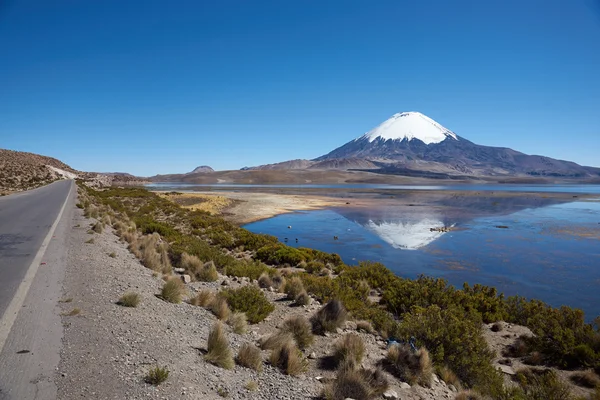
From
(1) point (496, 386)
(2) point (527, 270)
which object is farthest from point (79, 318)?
(2) point (527, 270)

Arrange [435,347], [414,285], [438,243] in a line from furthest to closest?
1. [438,243]
2. [414,285]
3. [435,347]

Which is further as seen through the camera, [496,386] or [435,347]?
[435,347]

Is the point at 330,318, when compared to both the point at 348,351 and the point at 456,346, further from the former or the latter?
the point at 456,346

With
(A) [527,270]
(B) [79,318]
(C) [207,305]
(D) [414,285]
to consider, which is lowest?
(A) [527,270]

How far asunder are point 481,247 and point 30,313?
23.3 meters

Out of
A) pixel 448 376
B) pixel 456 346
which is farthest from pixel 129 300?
pixel 456 346

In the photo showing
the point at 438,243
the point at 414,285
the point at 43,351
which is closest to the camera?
the point at 43,351

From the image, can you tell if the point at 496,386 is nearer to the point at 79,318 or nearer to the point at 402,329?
the point at 402,329

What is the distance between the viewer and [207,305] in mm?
7691

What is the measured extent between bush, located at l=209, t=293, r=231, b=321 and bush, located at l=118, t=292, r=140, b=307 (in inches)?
64.3

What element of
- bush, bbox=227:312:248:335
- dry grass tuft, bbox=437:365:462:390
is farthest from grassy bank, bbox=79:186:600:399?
bush, bbox=227:312:248:335

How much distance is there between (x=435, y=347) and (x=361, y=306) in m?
2.81

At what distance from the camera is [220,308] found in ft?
24.2

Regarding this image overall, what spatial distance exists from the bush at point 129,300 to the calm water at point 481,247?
41.3 ft
